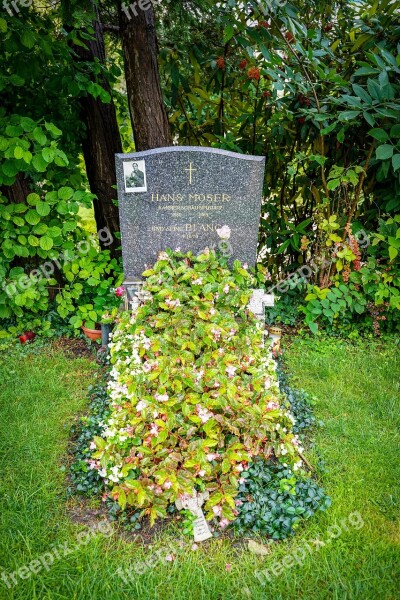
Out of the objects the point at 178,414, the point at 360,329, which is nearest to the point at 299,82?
the point at 360,329

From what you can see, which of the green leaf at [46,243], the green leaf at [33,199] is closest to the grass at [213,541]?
the green leaf at [46,243]

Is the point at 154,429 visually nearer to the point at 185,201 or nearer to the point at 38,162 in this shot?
the point at 185,201

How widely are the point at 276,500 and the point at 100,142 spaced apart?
3.69 metres

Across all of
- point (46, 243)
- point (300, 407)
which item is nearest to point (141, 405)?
point (300, 407)

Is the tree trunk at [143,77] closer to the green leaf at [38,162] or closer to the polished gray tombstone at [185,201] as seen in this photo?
the polished gray tombstone at [185,201]

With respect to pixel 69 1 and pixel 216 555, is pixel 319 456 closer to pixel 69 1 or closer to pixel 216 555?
pixel 216 555

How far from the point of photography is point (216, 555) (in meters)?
2.20

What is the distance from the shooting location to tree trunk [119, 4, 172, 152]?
3.82m

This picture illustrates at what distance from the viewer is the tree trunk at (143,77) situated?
3822 millimetres

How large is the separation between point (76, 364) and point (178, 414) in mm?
1742

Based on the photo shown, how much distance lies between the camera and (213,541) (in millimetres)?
2281

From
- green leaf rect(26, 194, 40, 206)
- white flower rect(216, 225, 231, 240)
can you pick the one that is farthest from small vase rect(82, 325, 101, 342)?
white flower rect(216, 225, 231, 240)

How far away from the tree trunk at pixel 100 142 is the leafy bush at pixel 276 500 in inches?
120

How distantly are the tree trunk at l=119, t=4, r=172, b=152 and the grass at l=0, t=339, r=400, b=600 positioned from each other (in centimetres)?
242
